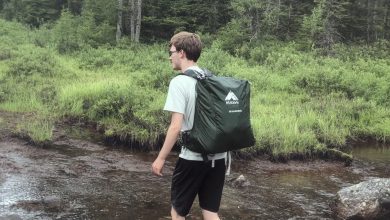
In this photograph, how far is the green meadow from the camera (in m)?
10.9

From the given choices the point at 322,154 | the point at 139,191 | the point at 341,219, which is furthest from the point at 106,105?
the point at 341,219

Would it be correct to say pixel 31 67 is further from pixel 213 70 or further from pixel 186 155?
pixel 186 155

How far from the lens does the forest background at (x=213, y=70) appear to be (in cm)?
1123

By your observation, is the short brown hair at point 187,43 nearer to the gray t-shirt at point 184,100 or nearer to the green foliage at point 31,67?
the gray t-shirt at point 184,100

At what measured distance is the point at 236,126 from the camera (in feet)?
13.7

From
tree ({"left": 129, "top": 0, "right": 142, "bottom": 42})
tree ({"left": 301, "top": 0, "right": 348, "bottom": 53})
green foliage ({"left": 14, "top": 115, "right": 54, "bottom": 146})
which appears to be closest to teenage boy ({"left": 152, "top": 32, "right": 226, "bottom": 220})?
green foliage ({"left": 14, "top": 115, "right": 54, "bottom": 146})

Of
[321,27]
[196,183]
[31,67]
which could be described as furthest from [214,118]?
[321,27]

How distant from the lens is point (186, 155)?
4.21 meters

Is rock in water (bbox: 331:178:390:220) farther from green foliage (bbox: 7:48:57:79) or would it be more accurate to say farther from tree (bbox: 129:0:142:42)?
tree (bbox: 129:0:142:42)

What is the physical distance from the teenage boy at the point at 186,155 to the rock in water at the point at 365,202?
357cm

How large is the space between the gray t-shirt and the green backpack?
4 cm

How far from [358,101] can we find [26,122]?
1053 centimetres

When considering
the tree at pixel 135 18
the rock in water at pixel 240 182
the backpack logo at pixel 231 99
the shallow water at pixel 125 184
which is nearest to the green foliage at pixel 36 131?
the shallow water at pixel 125 184

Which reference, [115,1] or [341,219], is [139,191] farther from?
[115,1]
